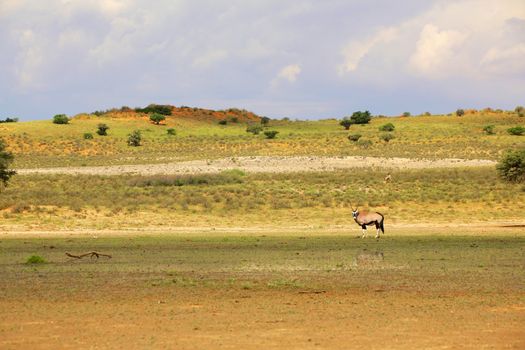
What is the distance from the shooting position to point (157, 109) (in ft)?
433

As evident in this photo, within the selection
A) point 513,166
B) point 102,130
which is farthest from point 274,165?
point 102,130

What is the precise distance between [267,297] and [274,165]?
5038 cm

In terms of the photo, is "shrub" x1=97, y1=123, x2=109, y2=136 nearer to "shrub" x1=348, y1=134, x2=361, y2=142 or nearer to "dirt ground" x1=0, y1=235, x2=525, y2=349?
"shrub" x1=348, y1=134, x2=361, y2=142

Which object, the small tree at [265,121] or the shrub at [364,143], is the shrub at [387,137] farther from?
the small tree at [265,121]

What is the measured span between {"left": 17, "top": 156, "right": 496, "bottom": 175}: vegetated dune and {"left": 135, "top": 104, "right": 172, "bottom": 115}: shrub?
57166 millimetres

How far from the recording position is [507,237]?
32.7 metres

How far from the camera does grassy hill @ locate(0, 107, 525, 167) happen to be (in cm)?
8444

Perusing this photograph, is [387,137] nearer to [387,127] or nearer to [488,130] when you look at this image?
[387,127]

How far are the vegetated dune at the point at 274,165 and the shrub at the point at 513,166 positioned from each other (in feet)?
79.6

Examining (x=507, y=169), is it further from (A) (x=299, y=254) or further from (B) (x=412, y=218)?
(A) (x=299, y=254)

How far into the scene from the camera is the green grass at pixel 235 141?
277ft

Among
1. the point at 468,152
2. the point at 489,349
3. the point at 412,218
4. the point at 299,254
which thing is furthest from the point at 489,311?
the point at 468,152

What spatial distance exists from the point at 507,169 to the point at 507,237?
27.9ft

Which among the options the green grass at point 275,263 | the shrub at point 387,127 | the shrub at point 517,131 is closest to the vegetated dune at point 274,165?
the shrub at point 517,131
